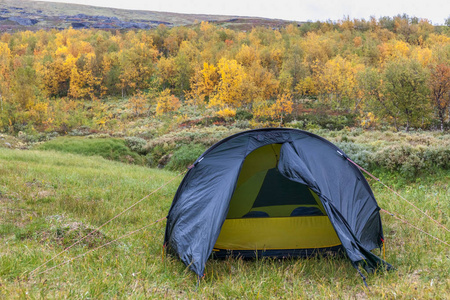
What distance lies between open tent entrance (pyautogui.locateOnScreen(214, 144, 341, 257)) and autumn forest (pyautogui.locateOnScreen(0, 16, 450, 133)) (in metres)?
24.3

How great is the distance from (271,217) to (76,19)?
595 ft

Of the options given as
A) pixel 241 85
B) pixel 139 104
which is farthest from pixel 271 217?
pixel 139 104

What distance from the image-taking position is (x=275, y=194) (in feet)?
19.3

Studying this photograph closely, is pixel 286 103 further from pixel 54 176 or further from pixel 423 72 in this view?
pixel 54 176

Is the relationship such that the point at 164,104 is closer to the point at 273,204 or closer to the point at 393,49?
Result: the point at 273,204

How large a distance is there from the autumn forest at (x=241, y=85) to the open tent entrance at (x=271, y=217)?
24.3 m

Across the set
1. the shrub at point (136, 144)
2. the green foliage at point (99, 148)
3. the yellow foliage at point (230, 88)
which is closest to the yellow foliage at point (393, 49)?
the yellow foliage at point (230, 88)

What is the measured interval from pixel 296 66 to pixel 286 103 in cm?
1152

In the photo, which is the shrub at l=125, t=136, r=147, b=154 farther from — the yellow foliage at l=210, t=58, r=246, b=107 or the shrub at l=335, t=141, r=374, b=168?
the yellow foliage at l=210, t=58, r=246, b=107

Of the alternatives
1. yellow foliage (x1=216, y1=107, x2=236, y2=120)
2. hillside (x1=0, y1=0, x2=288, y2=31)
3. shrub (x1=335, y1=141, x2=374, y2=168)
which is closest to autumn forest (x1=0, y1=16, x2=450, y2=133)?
yellow foliage (x1=216, y1=107, x2=236, y2=120)

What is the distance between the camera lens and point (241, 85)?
123 feet

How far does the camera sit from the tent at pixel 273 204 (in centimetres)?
424

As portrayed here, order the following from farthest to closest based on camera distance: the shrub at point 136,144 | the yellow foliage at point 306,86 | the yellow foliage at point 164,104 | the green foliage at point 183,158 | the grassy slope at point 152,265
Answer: the yellow foliage at point 306,86, the yellow foliage at point 164,104, the shrub at point 136,144, the green foliage at point 183,158, the grassy slope at point 152,265

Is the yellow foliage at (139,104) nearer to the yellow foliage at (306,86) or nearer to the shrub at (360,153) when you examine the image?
the yellow foliage at (306,86)
